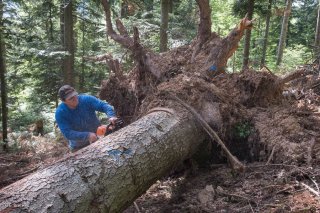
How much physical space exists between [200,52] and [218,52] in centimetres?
56

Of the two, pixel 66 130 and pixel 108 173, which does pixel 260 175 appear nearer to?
pixel 108 173

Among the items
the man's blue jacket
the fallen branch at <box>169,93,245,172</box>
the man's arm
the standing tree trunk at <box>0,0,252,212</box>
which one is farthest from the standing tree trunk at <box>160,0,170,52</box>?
the man's arm

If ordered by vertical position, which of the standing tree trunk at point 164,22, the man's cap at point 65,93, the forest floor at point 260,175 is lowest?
the forest floor at point 260,175

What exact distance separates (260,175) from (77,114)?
117 inches

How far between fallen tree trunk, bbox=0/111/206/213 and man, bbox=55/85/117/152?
3.57ft

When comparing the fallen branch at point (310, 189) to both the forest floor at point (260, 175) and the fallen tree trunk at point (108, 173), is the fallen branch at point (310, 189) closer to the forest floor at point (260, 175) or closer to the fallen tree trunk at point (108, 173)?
the forest floor at point (260, 175)

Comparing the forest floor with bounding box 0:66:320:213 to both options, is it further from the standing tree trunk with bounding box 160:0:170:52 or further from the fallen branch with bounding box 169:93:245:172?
the standing tree trunk with bounding box 160:0:170:52

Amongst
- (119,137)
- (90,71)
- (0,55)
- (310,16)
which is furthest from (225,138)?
(310,16)

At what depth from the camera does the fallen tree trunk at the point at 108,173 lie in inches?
114

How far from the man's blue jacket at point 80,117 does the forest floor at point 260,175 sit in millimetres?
1388

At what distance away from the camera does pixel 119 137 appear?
398 cm

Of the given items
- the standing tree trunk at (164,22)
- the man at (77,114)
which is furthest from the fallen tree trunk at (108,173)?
the standing tree trunk at (164,22)

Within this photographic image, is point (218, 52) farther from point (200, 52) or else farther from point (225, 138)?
point (225, 138)

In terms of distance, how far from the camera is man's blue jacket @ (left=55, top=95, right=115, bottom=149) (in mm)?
5387
